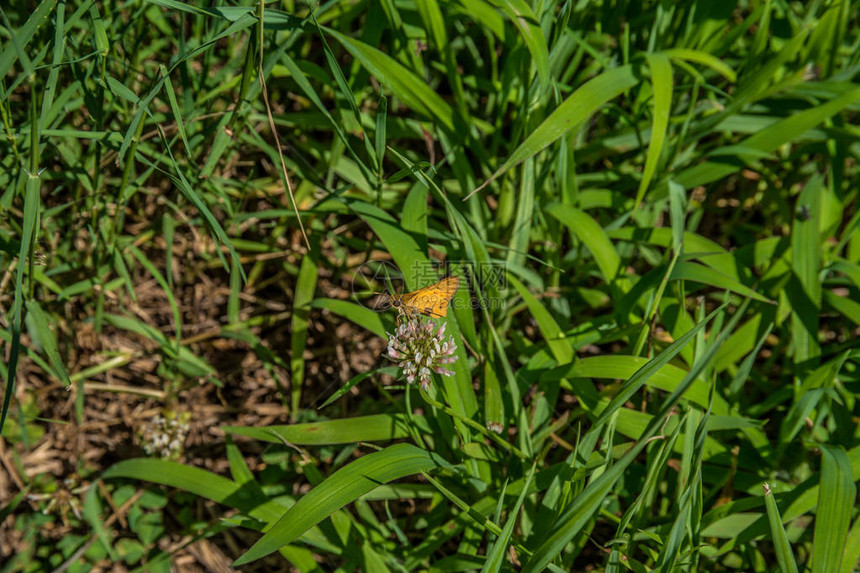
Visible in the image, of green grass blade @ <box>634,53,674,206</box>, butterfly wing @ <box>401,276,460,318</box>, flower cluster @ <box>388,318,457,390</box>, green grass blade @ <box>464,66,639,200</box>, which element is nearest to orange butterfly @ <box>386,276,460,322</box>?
butterfly wing @ <box>401,276,460,318</box>

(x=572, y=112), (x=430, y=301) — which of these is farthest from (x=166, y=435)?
(x=572, y=112)

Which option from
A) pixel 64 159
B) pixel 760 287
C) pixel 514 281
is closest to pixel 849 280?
pixel 760 287

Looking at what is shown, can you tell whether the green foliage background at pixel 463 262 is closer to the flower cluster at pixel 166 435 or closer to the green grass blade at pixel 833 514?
the green grass blade at pixel 833 514

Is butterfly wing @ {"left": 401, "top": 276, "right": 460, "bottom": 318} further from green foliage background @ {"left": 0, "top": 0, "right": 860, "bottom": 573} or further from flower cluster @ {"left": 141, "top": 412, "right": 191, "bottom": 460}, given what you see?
flower cluster @ {"left": 141, "top": 412, "right": 191, "bottom": 460}

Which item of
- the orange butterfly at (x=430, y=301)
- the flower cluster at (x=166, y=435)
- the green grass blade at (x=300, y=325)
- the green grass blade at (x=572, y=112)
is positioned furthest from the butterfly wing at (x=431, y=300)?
the flower cluster at (x=166, y=435)

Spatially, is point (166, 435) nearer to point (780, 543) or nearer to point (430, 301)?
point (430, 301)

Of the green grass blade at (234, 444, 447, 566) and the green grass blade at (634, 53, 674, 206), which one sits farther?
the green grass blade at (634, 53, 674, 206)

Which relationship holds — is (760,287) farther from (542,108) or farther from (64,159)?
(64,159)
